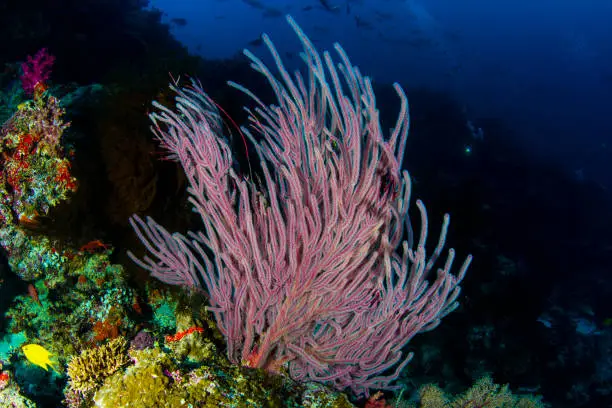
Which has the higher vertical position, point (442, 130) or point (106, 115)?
point (106, 115)

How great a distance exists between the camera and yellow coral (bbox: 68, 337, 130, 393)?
2.23 meters

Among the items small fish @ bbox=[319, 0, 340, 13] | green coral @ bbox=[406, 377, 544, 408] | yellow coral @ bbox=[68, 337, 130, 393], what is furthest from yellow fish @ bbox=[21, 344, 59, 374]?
small fish @ bbox=[319, 0, 340, 13]

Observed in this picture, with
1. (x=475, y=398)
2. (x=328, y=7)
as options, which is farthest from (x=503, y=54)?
(x=475, y=398)

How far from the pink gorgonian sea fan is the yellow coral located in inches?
31.3

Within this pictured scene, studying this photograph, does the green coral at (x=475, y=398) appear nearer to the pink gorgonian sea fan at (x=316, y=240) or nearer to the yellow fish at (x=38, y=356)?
the pink gorgonian sea fan at (x=316, y=240)

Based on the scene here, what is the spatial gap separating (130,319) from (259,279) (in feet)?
4.63

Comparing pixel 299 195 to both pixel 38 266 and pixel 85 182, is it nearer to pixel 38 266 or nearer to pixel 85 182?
pixel 85 182

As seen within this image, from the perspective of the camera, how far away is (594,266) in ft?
43.4

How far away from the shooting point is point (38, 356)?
2916mm

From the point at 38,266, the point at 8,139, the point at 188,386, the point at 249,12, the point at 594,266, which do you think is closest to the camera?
the point at 188,386

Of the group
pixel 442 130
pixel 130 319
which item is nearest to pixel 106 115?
pixel 130 319

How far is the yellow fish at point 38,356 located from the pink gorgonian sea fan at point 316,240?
1.09 meters

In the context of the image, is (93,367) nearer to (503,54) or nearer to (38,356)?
(38,356)

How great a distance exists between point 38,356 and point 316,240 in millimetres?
2536
